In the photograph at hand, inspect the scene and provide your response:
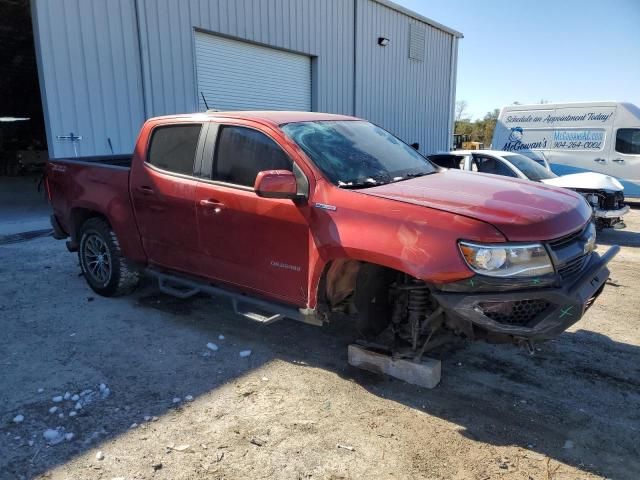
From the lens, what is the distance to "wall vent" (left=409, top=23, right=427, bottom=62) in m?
18.5

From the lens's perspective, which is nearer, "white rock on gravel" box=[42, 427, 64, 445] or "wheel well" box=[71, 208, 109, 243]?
"white rock on gravel" box=[42, 427, 64, 445]

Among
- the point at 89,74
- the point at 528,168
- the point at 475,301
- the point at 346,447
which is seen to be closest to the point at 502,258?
the point at 475,301

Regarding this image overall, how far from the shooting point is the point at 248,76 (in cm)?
1255

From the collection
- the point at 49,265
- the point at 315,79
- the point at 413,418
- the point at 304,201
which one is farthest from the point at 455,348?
the point at 315,79

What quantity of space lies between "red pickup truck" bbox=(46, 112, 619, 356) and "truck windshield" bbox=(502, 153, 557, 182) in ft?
18.0

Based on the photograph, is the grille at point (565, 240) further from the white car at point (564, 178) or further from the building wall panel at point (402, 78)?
the building wall panel at point (402, 78)

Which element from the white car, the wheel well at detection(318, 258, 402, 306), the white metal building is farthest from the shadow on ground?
the white metal building

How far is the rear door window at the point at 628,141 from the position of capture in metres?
12.8

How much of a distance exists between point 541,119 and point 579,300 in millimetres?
12648

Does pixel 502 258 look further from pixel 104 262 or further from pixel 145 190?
pixel 104 262

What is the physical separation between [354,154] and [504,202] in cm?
125

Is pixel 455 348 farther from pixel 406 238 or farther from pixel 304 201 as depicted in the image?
pixel 304 201

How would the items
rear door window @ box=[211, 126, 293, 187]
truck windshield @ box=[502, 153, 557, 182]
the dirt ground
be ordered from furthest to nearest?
truck windshield @ box=[502, 153, 557, 182], rear door window @ box=[211, 126, 293, 187], the dirt ground

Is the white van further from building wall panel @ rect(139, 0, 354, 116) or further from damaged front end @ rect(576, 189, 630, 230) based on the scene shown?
building wall panel @ rect(139, 0, 354, 116)
